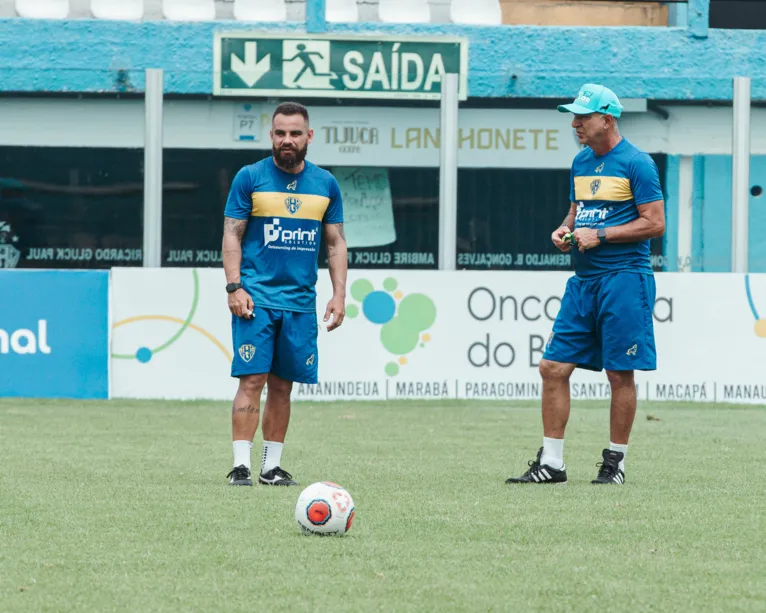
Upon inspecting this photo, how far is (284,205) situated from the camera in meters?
7.46

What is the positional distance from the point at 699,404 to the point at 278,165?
22.7 feet

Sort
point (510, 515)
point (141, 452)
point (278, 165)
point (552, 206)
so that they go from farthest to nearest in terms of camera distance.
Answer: point (552, 206)
point (141, 452)
point (278, 165)
point (510, 515)

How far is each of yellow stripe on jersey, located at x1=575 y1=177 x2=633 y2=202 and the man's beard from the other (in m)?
1.46

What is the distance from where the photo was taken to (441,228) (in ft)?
46.6

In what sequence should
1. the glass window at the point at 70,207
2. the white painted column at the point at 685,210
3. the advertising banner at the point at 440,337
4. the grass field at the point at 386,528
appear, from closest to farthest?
the grass field at the point at 386,528 < the advertising banner at the point at 440,337 < the glass window at the point at 70,207 < the white painted column at the point at 685,210

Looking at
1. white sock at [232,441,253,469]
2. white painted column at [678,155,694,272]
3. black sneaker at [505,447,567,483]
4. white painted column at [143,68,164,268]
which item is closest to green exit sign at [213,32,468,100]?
white painted column at [143,68,164,268]

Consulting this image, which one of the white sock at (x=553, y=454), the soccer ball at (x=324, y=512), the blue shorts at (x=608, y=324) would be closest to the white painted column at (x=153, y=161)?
the blue shorts at (x=608, y=324)

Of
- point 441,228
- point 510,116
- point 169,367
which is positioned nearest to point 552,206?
point 510,116

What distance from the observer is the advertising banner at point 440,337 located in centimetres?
1307

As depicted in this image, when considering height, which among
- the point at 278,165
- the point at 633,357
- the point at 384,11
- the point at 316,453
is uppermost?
the point at 384,11

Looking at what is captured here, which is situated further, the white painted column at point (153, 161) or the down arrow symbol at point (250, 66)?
the down arrow symbol at point (250, 66)

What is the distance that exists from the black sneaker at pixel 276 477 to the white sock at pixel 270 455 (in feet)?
0.10

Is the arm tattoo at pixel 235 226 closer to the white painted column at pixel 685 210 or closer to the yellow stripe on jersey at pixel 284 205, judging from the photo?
the yellow stripe on jersey at pixel 284 205

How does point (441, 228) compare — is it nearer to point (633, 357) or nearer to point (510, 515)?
point (633, 357)
